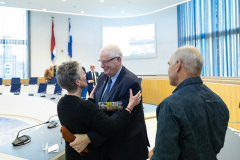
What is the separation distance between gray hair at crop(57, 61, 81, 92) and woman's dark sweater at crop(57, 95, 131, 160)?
0.08m

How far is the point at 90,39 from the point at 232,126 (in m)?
9.39

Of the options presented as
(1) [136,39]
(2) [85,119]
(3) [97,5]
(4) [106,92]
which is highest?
(3) [97,5]

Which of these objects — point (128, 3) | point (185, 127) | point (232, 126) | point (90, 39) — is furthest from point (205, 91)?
point (90, 39)

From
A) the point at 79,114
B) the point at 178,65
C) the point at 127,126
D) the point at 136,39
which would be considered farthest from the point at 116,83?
the point at 136,39

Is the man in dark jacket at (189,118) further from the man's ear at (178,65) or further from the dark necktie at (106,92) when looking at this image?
the dark necktie at (106,92)

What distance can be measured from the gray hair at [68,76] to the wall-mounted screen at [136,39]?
895 centimetres

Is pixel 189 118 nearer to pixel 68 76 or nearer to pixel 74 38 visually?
pixel 68 76

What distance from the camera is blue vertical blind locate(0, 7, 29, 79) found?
10.7 m

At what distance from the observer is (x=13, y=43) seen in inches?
424

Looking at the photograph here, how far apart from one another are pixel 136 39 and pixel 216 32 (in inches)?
161

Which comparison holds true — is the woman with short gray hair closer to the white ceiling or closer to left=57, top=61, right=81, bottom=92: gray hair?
left=57, top=61, right=81, bottom=92: gray hair

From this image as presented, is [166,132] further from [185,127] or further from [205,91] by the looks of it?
[205,91]

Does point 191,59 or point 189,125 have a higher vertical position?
point 191,59

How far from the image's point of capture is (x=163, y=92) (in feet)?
21.5
